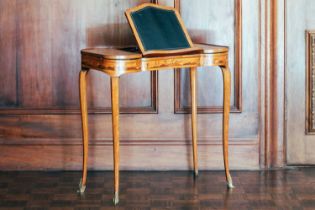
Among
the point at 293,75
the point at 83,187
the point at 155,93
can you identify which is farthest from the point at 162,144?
the point at 293,75

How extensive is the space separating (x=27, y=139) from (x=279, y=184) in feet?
5.34

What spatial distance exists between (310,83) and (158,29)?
1226mm

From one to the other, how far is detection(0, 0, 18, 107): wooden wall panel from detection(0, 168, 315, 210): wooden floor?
50 centimetres

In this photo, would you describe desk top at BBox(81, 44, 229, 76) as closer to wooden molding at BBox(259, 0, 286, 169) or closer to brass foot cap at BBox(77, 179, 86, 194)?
wooden molding at BBox(259, 0, 286, 169)

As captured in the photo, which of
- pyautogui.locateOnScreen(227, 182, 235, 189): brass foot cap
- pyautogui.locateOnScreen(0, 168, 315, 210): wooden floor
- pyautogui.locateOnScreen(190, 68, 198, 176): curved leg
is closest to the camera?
pyautogui.locateOnScreen(0, 168, 315, 210): wooden floor

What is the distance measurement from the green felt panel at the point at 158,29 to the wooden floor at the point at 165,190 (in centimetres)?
84

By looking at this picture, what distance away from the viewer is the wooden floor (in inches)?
137

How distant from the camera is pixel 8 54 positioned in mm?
4184

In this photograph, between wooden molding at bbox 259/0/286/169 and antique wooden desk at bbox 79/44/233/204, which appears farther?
wooden molding at bbox 259/0/286/169

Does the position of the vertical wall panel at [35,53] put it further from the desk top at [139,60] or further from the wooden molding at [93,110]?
the desk top at [139,60]

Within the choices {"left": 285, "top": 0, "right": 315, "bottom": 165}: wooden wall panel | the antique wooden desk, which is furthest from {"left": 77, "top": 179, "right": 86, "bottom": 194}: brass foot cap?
{"left": 285, "top": 0, "right": 315, "bottom": 165}: wooden wall panel

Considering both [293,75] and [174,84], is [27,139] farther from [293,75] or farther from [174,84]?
[293,75]

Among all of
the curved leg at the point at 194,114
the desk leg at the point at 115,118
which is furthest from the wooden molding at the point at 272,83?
the desk leg at the point at 115,118

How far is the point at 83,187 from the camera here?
3748 mm
